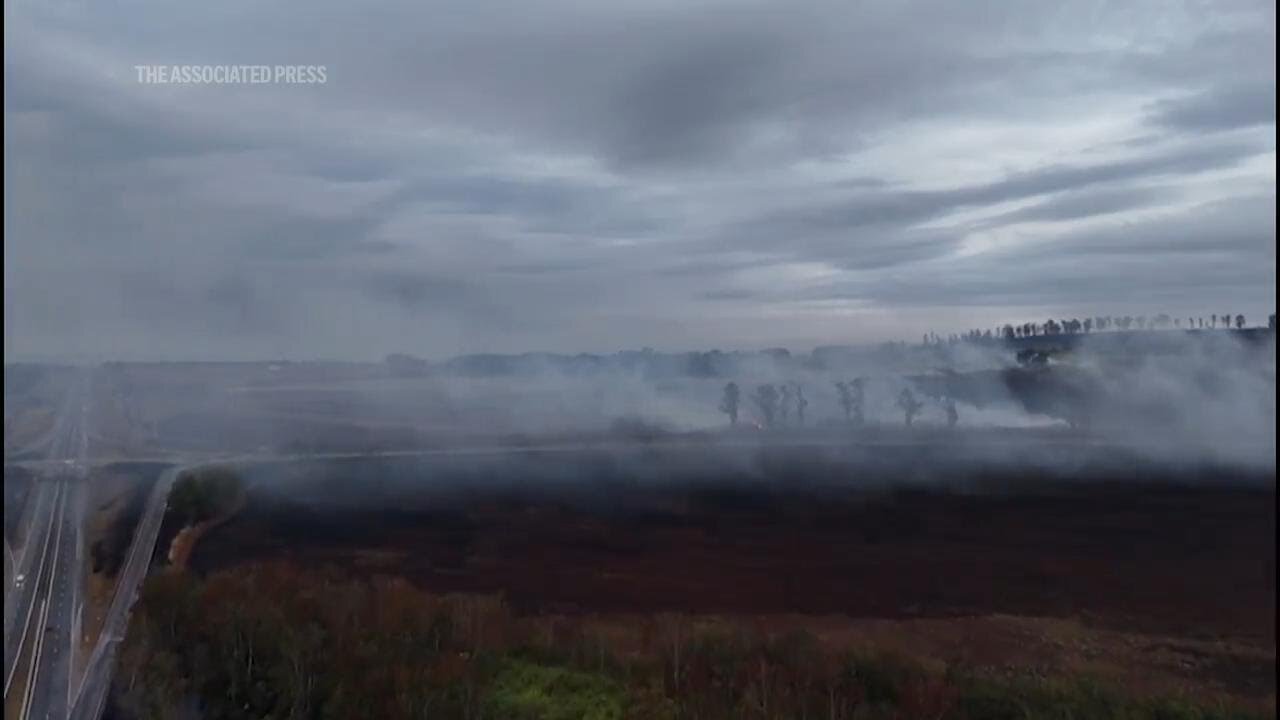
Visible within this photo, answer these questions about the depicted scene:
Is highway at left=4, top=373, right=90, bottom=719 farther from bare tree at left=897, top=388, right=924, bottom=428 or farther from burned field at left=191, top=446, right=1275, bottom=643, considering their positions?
bare tree at left=897, top=388, right=924, bottom=428

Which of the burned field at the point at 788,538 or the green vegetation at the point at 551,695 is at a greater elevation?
the green vegetation at the point at 551,695

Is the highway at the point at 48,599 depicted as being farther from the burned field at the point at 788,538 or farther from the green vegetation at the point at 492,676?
the burned field at the point at 788,538

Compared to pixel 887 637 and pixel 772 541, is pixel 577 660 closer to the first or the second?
pixel 887 637

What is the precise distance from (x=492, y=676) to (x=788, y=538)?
64.8ft

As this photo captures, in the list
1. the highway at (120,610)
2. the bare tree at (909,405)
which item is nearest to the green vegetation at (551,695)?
the highway at (120,610)

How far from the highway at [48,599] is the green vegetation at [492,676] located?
0.87 meters

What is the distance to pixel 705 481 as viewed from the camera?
43.0 metres

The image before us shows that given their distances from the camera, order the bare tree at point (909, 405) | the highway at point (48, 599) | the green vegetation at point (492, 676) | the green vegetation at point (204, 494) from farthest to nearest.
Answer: the bare tree at point (909, 405) < the green vegetation at point (204, 494) < the green vegetation at point (492, 676) < the highway at point (48, 599)

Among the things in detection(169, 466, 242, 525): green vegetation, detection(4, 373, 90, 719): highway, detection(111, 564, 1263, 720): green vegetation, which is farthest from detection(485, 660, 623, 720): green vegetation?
detection(169, 466, 242, 525): green vegetation

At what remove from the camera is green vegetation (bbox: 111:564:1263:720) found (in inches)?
535

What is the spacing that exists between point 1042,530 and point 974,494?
648cm

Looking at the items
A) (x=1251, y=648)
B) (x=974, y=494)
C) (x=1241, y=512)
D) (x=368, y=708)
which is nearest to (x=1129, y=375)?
(x=974, y=494)

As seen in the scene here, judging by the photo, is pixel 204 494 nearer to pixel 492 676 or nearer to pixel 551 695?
pixel 492 676

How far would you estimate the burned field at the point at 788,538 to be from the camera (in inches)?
1001
